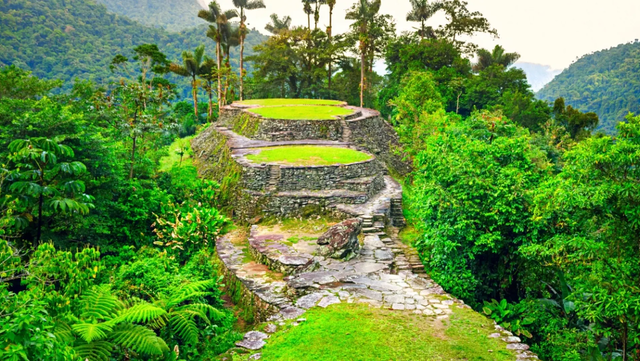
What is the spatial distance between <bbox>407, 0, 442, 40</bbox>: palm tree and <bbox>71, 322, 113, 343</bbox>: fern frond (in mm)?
38703

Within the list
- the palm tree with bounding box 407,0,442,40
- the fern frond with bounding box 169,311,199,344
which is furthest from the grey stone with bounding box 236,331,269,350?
the palm tree with bounding box 407,0,442,40

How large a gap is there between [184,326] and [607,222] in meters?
6.22

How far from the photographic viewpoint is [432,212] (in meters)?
9.43

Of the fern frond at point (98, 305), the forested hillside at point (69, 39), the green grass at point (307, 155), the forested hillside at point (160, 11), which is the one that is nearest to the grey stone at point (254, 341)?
the fern frond at point (98, 305)

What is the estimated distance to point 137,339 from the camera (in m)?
5.25

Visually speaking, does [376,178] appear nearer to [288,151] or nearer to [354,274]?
[288,151]

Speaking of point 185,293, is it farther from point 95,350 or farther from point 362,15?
point 362,15

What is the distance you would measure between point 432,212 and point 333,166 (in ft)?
17.3

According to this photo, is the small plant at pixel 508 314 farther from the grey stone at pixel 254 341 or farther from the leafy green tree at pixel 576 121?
the leafy green tree at pixel 576 121

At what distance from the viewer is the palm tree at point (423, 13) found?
3884 cm

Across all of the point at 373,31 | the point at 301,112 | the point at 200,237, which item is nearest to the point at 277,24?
the point at 373,31

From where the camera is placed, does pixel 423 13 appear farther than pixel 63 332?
Yes

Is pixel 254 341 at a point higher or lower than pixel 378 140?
lower

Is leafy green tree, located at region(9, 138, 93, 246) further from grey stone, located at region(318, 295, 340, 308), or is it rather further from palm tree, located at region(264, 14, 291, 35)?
palm tree, located at region(264, 14, 291, 35)
